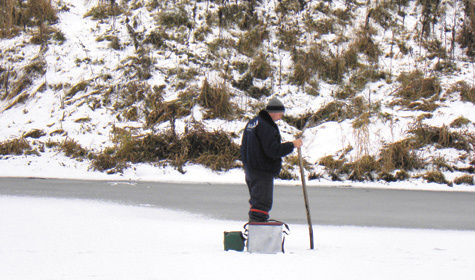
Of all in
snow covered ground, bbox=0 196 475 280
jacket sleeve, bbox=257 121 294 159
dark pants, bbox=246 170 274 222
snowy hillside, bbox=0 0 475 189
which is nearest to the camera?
snow covered ground, bbox=0 196 475 280

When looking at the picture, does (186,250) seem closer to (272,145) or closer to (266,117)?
(272,145)

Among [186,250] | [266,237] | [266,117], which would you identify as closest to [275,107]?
[266,117]

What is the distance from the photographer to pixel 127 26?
17.8 meters

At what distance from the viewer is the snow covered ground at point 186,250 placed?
4199 millimetres

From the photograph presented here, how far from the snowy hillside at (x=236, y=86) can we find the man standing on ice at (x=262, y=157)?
637 cm

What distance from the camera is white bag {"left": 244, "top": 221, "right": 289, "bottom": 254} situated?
4.88m

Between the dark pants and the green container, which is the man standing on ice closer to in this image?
the dark pants

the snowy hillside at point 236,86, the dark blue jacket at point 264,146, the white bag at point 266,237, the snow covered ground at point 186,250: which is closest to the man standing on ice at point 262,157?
the dark blue jacket at point 264,146

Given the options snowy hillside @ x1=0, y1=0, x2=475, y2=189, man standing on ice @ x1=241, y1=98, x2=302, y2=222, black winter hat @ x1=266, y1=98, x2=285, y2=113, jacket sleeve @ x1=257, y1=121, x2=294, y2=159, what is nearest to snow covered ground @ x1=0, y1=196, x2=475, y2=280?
man standing on ice @ x1=241, y1=98, x2=302, y2=222

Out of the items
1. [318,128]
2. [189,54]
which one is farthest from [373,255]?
[189,54]

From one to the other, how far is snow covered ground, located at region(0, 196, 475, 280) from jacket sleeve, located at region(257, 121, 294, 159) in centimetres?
101

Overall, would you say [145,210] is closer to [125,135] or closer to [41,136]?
[125,135]

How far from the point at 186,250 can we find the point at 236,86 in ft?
36.0

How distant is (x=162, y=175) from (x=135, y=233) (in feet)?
18.5
